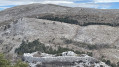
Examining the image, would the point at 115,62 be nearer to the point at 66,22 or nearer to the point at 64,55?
the point at 64,55

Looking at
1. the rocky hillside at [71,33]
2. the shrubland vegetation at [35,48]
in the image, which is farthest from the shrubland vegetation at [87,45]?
the shrubland vegetation at [35,48]

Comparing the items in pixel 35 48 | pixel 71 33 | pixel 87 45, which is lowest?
pixel 87 45

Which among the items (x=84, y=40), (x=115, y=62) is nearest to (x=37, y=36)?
(x=84, y=40)

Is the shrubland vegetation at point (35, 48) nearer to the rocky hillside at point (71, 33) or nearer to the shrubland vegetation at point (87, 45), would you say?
the rocky hillside at point (71, 33)

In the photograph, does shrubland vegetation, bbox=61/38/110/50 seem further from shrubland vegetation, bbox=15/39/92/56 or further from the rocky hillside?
shrubland vegetation, bbox=15/39/92/56

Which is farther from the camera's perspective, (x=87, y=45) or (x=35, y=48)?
(x=87, y=45)

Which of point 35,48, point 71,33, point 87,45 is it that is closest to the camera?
point 35,48

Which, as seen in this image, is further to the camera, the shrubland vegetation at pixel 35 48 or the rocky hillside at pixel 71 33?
the rocky hillside at pixel 71 33

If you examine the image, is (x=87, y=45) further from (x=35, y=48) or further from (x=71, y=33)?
(x=35, y=48)

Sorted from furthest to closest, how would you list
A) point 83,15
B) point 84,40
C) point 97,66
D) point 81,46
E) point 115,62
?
point 83,15, point 84,40, point 81,46, point 115,62, point 97,66

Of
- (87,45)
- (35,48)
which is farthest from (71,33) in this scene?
(35,48)

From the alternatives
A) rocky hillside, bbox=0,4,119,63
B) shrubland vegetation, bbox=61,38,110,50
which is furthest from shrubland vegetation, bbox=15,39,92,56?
shrubland vegetation, bbox=61,38,110,50
